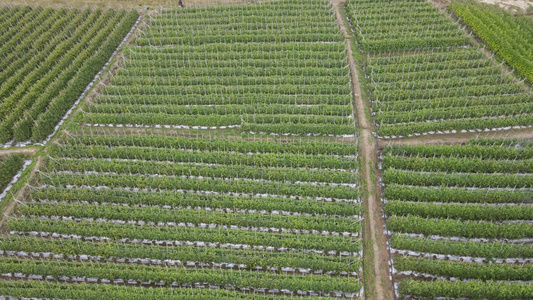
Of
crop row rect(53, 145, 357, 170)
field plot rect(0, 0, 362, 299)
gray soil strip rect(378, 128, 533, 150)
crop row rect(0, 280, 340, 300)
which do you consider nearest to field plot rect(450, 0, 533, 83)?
gray soil strip rect(378, 128, 533, 150)

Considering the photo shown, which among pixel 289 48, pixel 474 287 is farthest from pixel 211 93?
pixel 474 287

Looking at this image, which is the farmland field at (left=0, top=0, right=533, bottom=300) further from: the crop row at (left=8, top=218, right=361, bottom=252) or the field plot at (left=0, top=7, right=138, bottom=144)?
the field plot at (left=0, top=7, right=138, bottom=144)

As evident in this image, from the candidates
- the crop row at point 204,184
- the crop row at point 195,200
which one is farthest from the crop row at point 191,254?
the crop row at point 204,184

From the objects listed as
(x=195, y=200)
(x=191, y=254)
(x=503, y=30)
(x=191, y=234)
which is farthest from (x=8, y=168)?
(x=503, y=30)

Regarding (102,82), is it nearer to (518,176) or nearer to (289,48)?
(289,48)

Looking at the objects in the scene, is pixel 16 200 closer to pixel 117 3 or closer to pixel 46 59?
pixel 46 59

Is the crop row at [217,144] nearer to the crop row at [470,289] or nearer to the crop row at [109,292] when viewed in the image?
the crop row at [470,289]
